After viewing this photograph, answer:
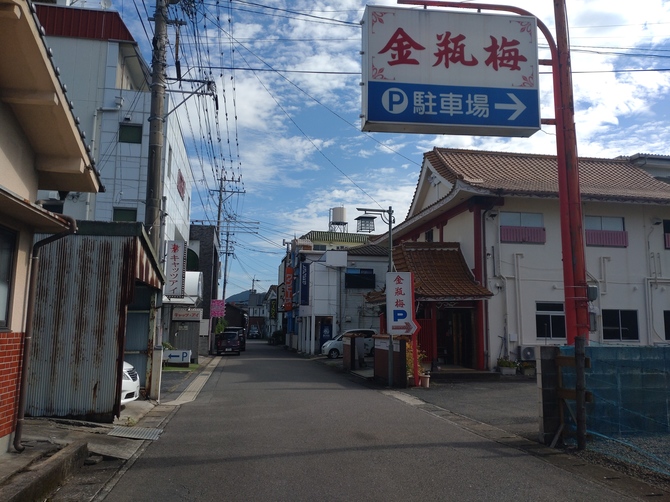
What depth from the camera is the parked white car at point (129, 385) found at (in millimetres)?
11273

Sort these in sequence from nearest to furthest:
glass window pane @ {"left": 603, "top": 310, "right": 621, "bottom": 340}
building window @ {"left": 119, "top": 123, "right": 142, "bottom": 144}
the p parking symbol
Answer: the p parking symbol → glass window pane @ {"left": 603, "top": 310, "right": 621, "bottom": 340} → building window @ {"left": 119, "top": 123, "right": 142, "bottom": 144}

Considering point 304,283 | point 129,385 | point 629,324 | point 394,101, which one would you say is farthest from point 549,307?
point 304,283

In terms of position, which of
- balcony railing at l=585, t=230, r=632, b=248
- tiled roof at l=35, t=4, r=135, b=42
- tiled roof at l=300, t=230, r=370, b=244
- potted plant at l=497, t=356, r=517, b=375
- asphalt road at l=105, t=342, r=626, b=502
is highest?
tiled roof at l=35, t=4, r=135, b=42

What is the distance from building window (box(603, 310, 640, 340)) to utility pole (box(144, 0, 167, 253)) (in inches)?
639

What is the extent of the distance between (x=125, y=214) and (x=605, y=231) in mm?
18839

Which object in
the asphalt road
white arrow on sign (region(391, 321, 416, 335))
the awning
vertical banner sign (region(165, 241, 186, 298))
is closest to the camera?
the awning

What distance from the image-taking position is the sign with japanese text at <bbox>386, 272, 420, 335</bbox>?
17.6 m

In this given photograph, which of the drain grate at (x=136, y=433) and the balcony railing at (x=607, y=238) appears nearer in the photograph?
the drain grate at (x=136, y=433)

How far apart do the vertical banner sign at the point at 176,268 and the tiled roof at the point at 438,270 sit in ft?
26.5

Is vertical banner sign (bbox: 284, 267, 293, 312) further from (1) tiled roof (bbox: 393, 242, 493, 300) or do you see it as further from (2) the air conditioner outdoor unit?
(2) the air conditioner outdoor unit

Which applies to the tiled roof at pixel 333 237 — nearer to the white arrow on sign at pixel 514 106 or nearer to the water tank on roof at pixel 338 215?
the water tank on roof at pixel 338 215

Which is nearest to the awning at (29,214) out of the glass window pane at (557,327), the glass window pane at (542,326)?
the glass window pane at (542,326)

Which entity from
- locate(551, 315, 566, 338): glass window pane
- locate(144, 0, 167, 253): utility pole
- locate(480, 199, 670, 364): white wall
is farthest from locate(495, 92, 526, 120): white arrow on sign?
locate(551, 315, 566, 338): glass window pane

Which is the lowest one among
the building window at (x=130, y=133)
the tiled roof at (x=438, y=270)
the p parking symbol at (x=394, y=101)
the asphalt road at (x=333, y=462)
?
the asphalt road at (x=333, y=462)
